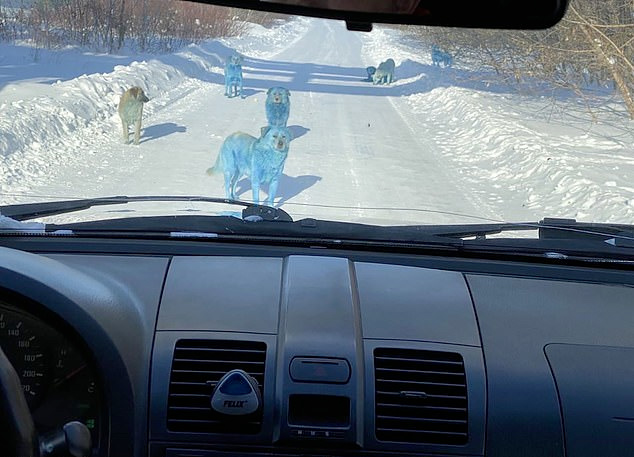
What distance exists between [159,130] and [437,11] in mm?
7865

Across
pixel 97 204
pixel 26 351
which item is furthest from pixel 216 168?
pixel 26 351

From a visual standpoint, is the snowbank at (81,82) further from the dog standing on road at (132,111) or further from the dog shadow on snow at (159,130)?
the dog shadow on snow at (159,130)

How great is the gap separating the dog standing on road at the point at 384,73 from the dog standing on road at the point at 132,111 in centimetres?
291

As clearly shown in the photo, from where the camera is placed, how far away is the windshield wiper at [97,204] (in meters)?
3.87

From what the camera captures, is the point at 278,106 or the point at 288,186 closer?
the point at 288,186

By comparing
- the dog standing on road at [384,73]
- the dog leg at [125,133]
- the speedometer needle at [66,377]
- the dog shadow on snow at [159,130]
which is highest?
the dog standing on road at [384,73]

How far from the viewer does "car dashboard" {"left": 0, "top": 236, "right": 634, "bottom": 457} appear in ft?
9.05

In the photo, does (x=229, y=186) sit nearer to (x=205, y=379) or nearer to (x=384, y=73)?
(x=384, y=73)

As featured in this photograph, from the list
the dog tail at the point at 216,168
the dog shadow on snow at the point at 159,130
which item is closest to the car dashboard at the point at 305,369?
the dog tail at the point at 216,168

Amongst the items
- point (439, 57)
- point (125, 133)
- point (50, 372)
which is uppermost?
point (439, 57)

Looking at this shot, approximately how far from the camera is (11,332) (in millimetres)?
2881

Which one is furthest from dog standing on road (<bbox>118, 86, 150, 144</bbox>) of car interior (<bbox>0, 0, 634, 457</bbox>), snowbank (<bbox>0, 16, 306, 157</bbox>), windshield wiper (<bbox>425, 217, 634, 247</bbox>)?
car interior (<bbox>0, 0, 634, 457</bbox>)

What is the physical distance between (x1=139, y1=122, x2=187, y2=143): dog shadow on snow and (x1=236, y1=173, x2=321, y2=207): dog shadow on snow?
2.41 metres

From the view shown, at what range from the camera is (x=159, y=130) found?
1018 centimetres
